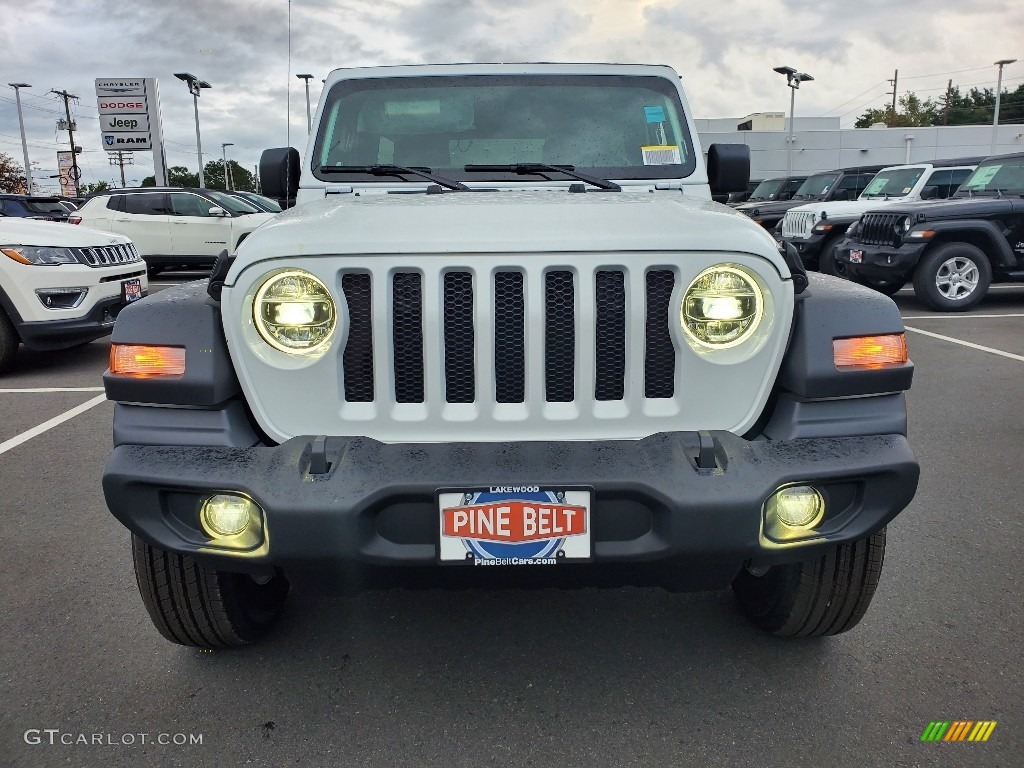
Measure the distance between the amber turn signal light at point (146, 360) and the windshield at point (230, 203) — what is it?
1305cm

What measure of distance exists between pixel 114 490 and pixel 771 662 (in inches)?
76.6

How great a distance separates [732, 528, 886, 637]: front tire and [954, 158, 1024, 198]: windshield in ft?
30.9

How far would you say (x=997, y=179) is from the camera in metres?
10.1

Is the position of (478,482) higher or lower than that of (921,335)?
higher

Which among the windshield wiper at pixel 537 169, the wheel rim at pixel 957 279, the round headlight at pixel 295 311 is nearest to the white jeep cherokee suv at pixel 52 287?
the windshield wiper at pixel 537 169

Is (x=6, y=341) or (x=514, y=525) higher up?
(x=514, y=525)

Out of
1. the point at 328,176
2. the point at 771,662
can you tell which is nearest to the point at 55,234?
the point at 328,176

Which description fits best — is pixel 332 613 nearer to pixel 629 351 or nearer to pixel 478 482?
pixel 478 482

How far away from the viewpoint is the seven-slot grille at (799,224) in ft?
40.3

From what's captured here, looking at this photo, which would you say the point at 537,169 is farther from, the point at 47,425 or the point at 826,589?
the point at 47,425

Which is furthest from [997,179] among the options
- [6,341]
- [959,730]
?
[6,341]

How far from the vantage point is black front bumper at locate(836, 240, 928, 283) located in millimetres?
9664

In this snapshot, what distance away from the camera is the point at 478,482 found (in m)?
1.90

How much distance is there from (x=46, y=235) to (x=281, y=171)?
14.9 ft
